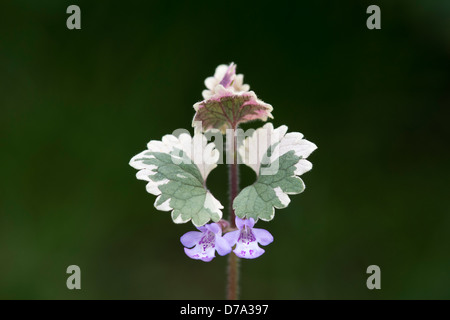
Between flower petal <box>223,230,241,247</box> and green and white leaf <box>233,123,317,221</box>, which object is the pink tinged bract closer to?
green and white leaf <box>233,123,317,221</box>

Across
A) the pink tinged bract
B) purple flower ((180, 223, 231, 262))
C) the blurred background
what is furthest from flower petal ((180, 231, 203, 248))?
the blurred background

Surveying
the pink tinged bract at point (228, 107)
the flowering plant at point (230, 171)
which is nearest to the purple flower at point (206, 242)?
the flowering plant at point (230, 171)

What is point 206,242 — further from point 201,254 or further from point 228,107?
point 228,107

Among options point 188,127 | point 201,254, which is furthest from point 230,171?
point 188,127

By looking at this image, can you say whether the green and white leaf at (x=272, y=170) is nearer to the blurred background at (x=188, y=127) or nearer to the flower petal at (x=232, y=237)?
the flower petal at (x=232, y=237)

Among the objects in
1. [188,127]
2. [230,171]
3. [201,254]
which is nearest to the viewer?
[201,254]

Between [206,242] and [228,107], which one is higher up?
[228,107]
